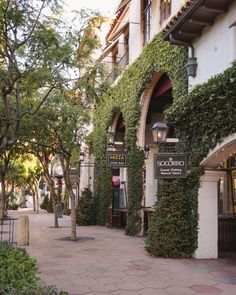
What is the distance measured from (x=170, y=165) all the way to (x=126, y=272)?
316cm

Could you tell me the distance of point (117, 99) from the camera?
1972 cm

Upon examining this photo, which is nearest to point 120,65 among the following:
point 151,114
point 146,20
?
point 151,114

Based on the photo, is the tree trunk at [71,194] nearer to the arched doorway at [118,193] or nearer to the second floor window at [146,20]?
the arched doorway at [118,193]

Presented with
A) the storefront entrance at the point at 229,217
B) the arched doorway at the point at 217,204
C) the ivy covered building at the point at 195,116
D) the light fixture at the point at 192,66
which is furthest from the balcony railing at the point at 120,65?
the arched doorway at the point at 217,204

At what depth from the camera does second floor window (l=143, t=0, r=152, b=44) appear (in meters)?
16.9

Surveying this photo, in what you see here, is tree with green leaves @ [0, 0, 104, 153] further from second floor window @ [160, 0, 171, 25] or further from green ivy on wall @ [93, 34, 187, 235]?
second floor window @ [160, 0, 171, 25]

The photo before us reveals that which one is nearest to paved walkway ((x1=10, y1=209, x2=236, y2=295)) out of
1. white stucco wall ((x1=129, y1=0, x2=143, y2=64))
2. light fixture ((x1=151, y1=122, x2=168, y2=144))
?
light fixture ((x1=151, y1=122, x2=168, y2=144))

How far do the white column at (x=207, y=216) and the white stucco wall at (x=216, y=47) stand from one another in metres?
2.55

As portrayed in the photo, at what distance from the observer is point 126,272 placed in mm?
9492

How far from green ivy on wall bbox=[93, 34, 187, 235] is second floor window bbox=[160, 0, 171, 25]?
→ 2.76 ft

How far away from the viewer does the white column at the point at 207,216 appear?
1139cm

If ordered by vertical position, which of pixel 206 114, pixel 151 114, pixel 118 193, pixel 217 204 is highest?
pixel 151 114

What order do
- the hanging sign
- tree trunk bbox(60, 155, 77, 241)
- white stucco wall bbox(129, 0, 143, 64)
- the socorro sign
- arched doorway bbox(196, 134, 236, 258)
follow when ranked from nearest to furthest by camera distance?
arched doorway bbox(196, 134, 236, 258) → the socorro sign → tree trunk bbox(60, 155, 77, 241) → the hanging sign → white stucco wall bbox(129, 0, 143, 64)

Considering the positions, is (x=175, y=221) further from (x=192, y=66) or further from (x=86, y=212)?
(x=86, y=212)
